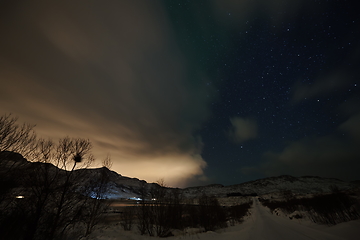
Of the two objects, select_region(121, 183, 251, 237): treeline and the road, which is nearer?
the road

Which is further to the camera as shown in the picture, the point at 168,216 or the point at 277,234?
the point at 168,216

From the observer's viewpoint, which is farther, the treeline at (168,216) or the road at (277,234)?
the treeline at (168,216)

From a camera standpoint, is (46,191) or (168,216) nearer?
(46,191)

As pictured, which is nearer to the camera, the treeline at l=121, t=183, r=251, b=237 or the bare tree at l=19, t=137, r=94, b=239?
the bare tree at l=19, t=137, r=94, b=239

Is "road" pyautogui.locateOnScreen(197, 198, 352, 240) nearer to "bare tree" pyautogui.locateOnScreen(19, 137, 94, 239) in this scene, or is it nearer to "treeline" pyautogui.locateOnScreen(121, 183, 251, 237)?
"treeline" pyautogui.locateOnScreen(121, 183, 251, 237)

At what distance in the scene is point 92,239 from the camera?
1505 cm

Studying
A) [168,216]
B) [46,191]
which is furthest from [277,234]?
[46,191]

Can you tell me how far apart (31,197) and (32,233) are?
208cm

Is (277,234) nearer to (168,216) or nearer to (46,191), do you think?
(168,216)

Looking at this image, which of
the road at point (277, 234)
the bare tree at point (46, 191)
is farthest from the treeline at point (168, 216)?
the bare tree at point (46, 191)

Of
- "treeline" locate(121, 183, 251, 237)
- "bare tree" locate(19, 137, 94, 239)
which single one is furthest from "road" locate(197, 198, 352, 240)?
"bare tree" locate(19, 137, 94, 239)

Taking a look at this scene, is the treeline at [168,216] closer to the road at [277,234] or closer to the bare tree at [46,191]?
the road at [277,234]

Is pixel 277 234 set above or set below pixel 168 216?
below

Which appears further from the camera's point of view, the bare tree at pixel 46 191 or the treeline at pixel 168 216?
the treeline at pixel 168 216
